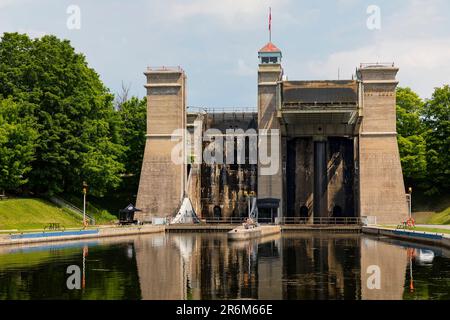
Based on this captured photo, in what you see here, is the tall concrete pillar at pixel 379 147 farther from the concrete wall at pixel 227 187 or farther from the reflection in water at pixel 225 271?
the reflection in water at pixel 225 271

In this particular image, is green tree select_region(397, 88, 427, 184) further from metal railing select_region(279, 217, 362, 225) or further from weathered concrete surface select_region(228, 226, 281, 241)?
weathered concrete surface select_region(228, 226, 281, 241)

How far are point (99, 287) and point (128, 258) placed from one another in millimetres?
11630

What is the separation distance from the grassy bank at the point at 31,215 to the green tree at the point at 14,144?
205 centimetres

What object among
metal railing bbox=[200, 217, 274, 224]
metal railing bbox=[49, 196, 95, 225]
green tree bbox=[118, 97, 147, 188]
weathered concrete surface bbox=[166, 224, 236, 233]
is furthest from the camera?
green tree bbox=[118, 97, 147, 188]

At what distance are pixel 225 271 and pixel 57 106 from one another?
43.4 metres

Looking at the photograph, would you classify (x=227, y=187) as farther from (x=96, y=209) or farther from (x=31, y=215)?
(x=31, y=215)

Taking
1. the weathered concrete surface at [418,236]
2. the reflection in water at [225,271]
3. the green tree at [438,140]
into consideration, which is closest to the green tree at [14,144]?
the reflection in water at [225,271]

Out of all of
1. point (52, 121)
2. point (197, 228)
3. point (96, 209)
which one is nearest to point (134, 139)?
point (96, 209)

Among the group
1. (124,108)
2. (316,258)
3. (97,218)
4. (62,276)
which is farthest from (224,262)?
(124,108)

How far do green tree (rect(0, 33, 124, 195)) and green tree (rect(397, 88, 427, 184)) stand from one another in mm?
39041

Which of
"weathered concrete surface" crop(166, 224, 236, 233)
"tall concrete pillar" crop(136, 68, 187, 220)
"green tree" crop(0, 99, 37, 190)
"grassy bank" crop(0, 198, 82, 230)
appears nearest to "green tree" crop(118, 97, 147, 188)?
"tall concrete pillar" crop(136, 68, 187, 220)

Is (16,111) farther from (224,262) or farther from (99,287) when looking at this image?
(99,287)

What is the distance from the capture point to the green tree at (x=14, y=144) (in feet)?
191

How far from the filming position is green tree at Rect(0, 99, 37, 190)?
5825 cm
